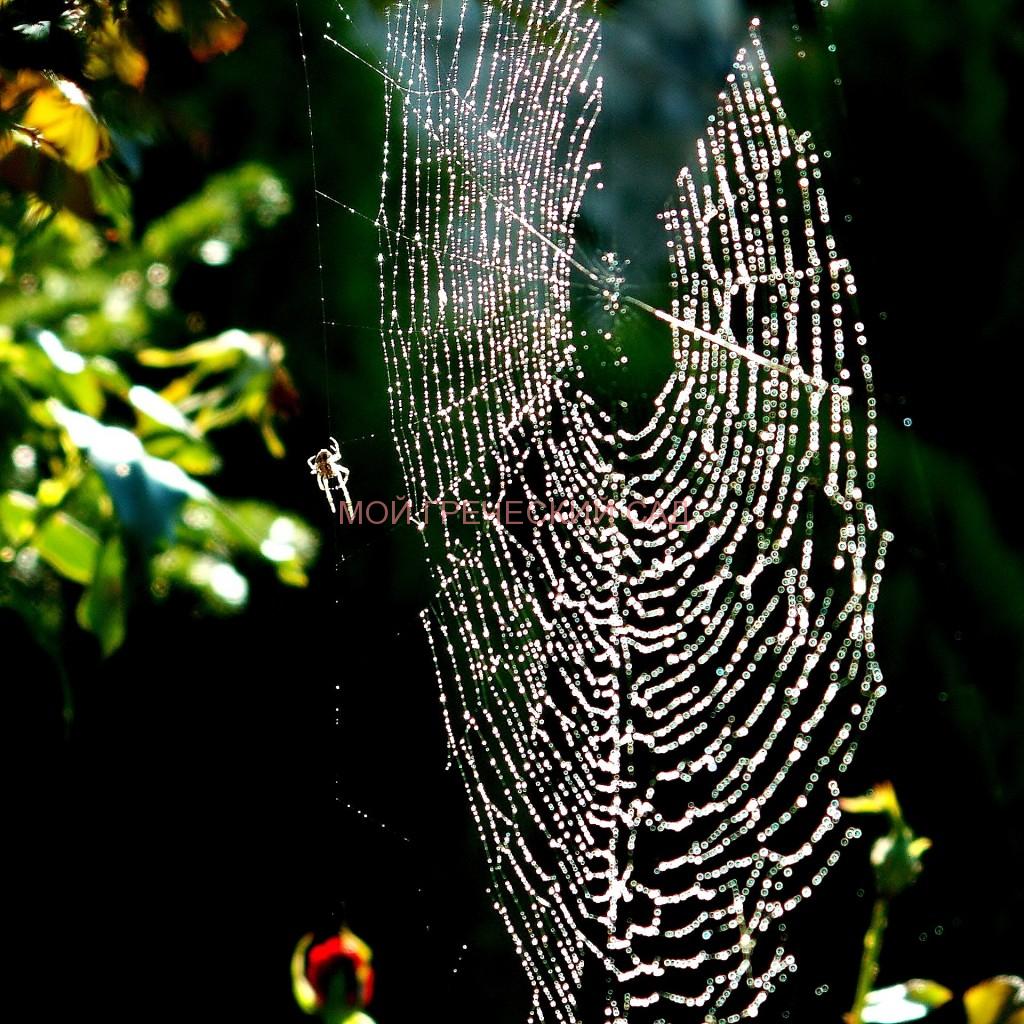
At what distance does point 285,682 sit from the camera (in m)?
1.51

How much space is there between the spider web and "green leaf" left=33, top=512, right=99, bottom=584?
0.61 m

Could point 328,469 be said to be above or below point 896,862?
below

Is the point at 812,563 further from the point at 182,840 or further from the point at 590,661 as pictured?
the point at 182,840

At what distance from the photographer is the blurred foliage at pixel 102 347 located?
0.59 metres

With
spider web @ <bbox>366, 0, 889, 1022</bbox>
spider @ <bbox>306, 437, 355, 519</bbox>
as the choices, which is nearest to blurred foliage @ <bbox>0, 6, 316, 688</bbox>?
spider @ <bbox>306, 437, 355, 519</bbox>

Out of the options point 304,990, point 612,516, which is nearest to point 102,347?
point 304,990

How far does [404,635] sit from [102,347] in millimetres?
747

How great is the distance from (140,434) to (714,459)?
2.40ft

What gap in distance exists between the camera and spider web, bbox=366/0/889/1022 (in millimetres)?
1271

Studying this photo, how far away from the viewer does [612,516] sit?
137 cm

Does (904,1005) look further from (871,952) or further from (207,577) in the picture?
(207,577)

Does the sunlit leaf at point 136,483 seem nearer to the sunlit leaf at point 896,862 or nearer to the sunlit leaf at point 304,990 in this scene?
the sunlit leaf at point 304,990

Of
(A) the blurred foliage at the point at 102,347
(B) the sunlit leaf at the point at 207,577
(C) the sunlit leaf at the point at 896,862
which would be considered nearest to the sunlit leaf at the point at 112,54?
(A) the blurred foliage at the point at 102,347

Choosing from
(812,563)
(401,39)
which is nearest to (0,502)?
(401,39)
